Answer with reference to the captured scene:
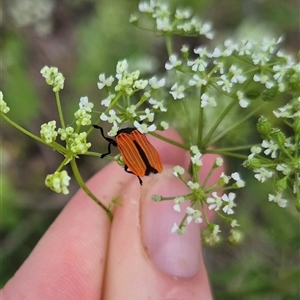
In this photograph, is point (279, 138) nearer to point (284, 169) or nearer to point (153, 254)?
point (284, 169)

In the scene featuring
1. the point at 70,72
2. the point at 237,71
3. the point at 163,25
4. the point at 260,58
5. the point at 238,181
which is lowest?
the point at 238,181

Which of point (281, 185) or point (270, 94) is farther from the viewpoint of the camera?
point (270, 94)

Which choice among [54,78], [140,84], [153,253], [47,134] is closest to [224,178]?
[140,84]

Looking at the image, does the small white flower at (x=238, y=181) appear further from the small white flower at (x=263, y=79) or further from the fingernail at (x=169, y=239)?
the fingernail at (x=169, y=239)

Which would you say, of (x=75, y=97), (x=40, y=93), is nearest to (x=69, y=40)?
(x=40, y=93)

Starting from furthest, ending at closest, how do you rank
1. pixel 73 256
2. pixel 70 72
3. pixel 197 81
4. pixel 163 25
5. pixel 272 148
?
pixel 70 72
pixel 73 256
pixel 163 25
pixel 197 81
pixel 272 148

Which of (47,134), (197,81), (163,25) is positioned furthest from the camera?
(163,25)

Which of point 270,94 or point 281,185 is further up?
point 270,94

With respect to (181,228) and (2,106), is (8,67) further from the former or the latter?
(181,228)
